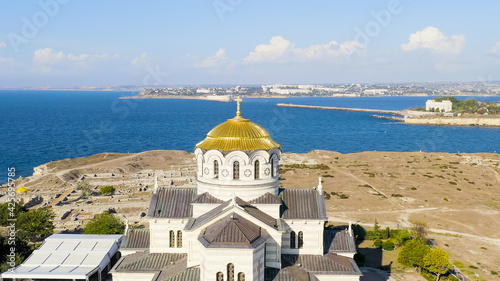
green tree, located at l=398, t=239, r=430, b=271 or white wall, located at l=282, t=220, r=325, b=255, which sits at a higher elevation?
white wall, located at l=282, t=220, r=325, b=255

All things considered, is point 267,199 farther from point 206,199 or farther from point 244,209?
point 206,199

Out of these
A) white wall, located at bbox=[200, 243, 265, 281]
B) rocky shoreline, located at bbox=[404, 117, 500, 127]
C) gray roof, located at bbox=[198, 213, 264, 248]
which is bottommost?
rocky shoreline, located at bbox=[404, 117, 500, 127]

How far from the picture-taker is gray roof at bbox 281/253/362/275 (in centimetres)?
2380

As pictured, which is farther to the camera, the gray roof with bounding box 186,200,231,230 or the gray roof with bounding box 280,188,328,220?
the gray roof with bounding box 280,188,328,220

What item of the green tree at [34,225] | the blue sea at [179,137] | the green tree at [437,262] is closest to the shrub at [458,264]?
the green tree at [437,262]

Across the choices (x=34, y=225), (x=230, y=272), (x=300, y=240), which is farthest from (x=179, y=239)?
(x=34, y=225)

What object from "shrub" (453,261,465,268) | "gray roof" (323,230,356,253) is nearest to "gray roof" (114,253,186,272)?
"gray roof" (323,230,356,253)

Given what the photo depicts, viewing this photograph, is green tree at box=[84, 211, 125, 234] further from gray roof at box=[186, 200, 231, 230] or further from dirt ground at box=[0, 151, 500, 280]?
gray roof at box=[186, 200, 231, 230]

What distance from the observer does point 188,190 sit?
26906mm

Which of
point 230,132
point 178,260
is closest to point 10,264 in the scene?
point 178,260

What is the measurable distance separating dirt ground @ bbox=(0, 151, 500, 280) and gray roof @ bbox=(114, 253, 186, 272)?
14.5m

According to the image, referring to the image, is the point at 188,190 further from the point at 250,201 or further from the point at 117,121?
the point at 117,121

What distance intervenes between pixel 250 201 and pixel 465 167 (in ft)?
211

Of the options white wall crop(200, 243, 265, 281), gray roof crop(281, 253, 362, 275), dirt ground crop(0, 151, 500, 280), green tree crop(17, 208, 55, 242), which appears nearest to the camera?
white wall crop(200, 243, 265, 281)
